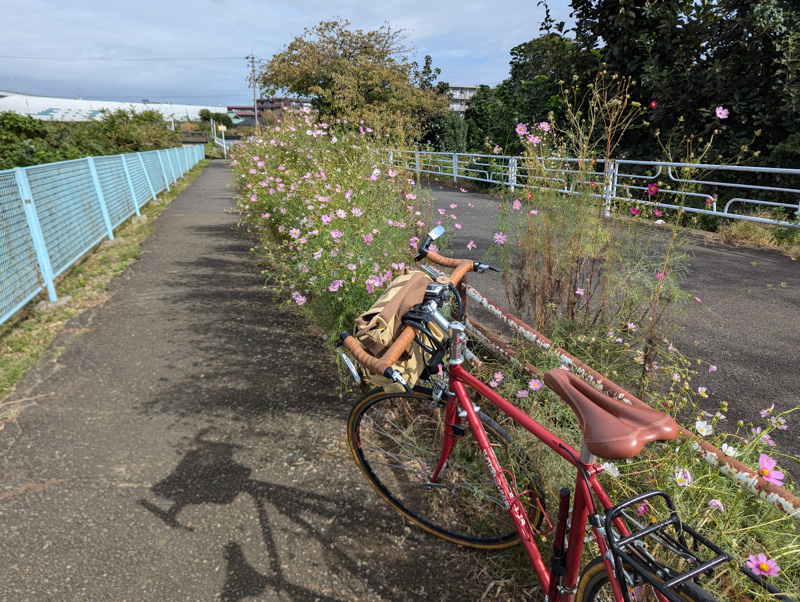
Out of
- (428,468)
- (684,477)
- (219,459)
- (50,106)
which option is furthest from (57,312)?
(50,106)

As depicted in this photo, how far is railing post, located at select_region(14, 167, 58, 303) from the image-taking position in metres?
4.98

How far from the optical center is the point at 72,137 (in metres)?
17.9

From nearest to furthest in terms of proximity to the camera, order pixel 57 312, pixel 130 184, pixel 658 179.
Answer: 1. pixel 57 312
2. pixel 658 179
3. pixel 130 184

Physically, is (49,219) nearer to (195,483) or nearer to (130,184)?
(195,483)

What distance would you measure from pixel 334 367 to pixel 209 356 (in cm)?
117

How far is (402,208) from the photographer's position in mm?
4742

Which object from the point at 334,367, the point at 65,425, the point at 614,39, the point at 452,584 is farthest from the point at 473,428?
the point at 614,39

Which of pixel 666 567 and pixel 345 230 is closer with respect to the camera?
pixel 666 567

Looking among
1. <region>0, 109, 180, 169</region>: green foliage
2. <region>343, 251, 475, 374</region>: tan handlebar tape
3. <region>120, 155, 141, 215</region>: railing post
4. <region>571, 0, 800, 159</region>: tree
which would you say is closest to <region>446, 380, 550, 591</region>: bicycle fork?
<region>343, 251, 475, 374</region>: tan handlebar tape

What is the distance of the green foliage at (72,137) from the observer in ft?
38.3

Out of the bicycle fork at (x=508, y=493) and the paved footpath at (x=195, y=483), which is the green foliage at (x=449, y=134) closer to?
the paved footpath at (x=195, y=483)

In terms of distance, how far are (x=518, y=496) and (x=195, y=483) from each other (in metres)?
1.84

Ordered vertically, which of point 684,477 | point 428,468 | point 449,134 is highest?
point 449,134

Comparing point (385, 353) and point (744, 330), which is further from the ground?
point (385, 353)
